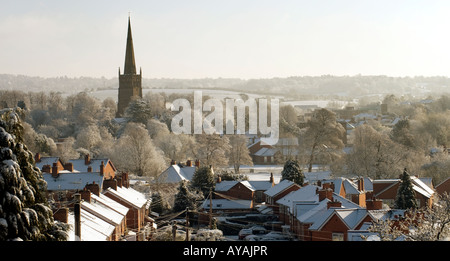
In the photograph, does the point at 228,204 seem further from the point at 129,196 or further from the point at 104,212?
the point at 104,212

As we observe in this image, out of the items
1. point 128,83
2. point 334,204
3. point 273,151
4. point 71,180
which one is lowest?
point 273,151

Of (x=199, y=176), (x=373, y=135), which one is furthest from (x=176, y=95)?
(x=199, y=176)

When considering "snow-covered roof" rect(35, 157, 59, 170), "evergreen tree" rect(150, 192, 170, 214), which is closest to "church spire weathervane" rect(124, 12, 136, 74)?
"snow-covered roof" rect(35, 157, 59, 170)

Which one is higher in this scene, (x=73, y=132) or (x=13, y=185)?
(x=13, y=185)

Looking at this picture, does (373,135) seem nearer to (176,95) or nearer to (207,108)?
(207,108)

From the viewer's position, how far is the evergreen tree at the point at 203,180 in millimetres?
42469

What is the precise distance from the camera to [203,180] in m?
42.7

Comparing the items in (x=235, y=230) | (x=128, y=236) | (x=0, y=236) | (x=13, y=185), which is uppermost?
(x=13, y=185)

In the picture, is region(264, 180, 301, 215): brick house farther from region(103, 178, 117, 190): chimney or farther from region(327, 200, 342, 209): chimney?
region(103, 178, 117, 190): chimney

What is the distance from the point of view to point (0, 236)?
8.65 meters

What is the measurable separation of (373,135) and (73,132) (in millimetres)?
44415

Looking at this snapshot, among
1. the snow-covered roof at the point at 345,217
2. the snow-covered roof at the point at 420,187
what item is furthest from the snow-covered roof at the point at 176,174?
the snow-covered roof at the point at 345,217

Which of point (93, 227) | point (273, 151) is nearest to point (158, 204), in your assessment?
point (93, 227)

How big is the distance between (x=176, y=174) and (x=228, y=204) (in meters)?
7.54
